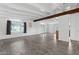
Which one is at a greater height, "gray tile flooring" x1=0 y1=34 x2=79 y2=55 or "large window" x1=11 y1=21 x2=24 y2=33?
"large window" x1=11 y1=21 x2=24 y2=33

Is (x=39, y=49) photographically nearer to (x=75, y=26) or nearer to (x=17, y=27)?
(x=75, y=26)

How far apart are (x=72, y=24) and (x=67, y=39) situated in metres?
1.68

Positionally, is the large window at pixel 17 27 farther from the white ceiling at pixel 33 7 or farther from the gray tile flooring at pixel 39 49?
the gray tile flooring at pixel 39 49

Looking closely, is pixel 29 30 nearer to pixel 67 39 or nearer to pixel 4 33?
pixel 4 33

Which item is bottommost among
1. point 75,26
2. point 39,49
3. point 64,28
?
point 39,49

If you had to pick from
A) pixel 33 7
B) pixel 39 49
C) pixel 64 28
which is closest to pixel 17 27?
pixel 64 28

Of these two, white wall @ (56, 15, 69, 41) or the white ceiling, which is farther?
white wall @ (56, 15, 69, 41)

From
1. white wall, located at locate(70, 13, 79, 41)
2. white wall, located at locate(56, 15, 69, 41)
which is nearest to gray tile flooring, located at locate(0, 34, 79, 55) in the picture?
white wall, located at locate(56, 15, 69, 41)

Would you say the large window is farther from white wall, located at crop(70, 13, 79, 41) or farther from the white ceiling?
white wall, located at crop(70, 13, 79, 41)

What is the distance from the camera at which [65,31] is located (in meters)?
9.73

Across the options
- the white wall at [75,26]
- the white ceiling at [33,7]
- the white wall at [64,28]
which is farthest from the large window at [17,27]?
the white wall at [75,26]

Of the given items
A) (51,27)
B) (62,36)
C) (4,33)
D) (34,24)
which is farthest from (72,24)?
(51,27)

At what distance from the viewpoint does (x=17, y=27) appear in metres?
14.9

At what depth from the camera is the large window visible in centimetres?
1356
